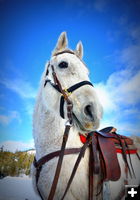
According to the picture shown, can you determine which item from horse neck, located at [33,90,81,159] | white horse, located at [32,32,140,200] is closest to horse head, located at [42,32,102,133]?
white horse, located at [32,32,140,200]

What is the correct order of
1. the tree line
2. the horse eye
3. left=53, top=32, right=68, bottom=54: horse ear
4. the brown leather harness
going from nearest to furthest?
the brown leather harness, the horse eye, left=53, top=32, right=68, bottom=54: horse ear, the tree line

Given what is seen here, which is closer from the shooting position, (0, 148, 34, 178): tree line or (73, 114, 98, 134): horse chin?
(73, 114, 98, 134): horse chin

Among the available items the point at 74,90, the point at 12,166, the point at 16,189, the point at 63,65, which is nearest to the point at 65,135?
the point at 74,90

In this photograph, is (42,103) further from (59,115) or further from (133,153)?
(133,153)

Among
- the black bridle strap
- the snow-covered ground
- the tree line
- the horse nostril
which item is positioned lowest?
the snow-covered ground

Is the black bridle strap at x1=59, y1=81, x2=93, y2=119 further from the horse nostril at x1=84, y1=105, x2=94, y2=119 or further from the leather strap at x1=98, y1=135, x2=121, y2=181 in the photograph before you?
the leather strap at x1=98, y1=135, x2=121, y2=181

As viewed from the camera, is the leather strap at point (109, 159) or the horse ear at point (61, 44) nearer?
the leather strap at point (109, 159)

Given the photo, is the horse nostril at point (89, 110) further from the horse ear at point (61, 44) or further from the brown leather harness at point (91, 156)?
the horse ear at point (61, 44)

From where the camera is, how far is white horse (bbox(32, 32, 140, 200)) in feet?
5.19

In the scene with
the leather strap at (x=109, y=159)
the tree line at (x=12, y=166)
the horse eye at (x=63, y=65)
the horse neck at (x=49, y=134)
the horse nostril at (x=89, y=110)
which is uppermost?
the horse eye at (x=63, y=65)

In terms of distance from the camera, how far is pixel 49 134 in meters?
1.91

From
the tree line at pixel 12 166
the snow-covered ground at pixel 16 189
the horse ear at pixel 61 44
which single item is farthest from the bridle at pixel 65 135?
the tree line at pixel 12 166

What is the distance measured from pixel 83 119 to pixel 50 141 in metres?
0.66

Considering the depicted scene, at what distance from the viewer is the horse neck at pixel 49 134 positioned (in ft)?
6.12
